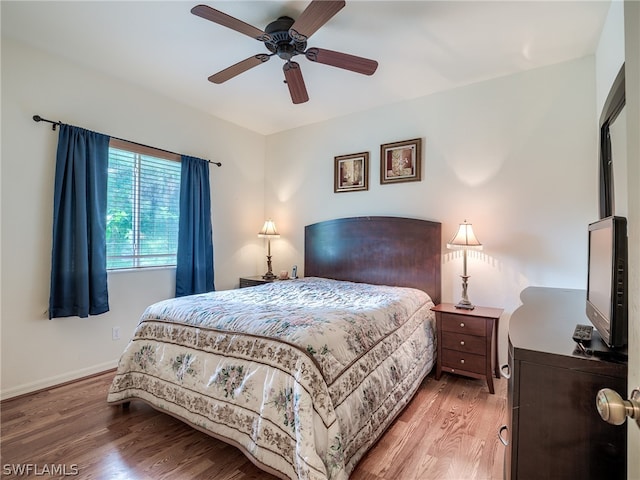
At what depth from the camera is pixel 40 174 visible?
2.62 m

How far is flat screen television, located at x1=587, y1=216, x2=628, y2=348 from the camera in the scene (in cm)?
96

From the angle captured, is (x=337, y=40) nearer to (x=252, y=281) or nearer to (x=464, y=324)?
(x=464, y=324)

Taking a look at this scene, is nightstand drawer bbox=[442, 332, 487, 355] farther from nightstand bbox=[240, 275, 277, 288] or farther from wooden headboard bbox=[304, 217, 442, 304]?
nightstand bbox=[240, 275, 277, 288]

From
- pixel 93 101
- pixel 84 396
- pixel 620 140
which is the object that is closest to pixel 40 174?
pixel 93 101

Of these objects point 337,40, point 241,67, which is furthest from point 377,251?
point 241,67

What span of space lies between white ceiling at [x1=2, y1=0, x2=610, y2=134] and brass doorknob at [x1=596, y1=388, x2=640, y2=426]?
89.5 inches

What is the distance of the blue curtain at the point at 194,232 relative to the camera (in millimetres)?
3541

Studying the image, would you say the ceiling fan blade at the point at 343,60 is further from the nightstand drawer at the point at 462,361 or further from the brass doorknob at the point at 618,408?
the nightstand drawer at the point at 462,361

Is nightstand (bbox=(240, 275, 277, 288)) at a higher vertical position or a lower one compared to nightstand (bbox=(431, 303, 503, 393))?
higher

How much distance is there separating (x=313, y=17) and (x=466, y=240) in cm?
207

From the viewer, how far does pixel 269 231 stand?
422 centimetres

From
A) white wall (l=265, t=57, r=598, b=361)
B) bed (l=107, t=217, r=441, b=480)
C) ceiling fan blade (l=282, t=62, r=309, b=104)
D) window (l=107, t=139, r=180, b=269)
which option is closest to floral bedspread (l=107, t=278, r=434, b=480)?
bed (l=107, t=217, r=441, b=480)

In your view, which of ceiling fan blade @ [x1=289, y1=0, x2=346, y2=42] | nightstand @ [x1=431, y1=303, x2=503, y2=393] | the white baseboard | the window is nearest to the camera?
ceiling fan blade @ [x1=289, y1=0, x2=346, y2=42]

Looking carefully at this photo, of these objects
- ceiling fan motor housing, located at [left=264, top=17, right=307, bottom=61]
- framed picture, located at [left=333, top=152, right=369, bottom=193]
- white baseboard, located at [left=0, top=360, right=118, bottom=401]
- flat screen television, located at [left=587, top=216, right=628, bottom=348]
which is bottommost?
white baseboard, located at [left=0, top=360, right=118, bottom=401]
